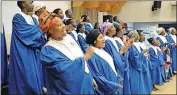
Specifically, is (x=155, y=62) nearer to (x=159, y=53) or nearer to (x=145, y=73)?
(x=159, y=53)

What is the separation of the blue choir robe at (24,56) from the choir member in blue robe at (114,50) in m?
0.58

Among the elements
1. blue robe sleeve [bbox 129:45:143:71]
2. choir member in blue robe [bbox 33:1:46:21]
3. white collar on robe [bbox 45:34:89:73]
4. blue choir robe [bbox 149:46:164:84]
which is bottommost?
blue choir robe [bbox 149:46:164:84]

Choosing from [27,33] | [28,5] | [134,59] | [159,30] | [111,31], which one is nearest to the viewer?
[27,33]

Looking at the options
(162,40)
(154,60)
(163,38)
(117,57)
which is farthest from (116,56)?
(163,38)

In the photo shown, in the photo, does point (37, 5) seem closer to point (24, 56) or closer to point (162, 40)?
point (24, 56)

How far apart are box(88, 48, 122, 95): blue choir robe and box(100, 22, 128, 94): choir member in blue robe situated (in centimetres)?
22

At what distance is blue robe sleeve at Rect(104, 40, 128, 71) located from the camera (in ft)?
7.82

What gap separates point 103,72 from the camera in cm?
211

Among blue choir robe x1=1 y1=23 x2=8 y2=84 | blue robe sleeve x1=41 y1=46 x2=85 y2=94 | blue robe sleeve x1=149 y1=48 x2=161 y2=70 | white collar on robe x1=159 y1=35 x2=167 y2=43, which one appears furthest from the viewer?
white collar on robe x1=159 y1=35 x2=167 y2=43

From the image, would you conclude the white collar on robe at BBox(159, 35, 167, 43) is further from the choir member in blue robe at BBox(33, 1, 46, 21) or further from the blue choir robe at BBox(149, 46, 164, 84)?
the choir member in blue robe at BBox(33, 1, 46, 21)

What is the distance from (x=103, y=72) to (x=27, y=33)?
0.72 meters

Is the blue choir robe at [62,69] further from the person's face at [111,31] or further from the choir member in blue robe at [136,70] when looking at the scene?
the choir member in blue robe at [136,70]

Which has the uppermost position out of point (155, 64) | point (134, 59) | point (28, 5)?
point (28, 5)

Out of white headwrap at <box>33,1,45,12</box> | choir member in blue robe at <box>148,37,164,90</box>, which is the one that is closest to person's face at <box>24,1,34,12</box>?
white headwrap at <box>33,1,45,12</box>
